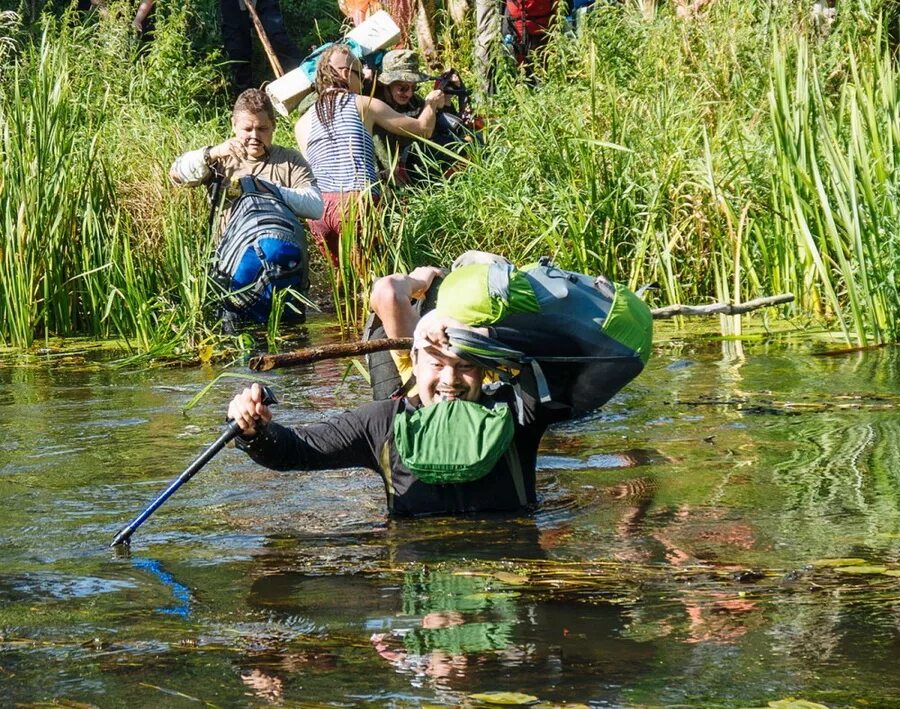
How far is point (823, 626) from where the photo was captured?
12.0 ft

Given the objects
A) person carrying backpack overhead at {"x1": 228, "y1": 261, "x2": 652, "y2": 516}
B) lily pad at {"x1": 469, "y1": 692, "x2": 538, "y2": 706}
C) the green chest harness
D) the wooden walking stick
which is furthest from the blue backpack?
lily pad at {"x1": 469, "y1": 692, "x2": 538, "y2": 706}

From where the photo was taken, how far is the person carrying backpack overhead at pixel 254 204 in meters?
9.17

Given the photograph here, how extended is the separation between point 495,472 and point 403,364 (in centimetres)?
102

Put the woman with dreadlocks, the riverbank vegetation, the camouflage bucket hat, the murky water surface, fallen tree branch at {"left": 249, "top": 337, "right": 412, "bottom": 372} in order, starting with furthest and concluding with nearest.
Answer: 1. the camouflage bucket hat
2. the woman with dreadlocks
3. the riverbank vegetation
4. fallen tree branch at {"left": 249, "top": 337, "right": 412, "bottom": 372}
5. the murky water surface

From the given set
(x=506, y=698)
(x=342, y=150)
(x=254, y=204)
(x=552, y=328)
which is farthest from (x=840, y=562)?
(x=342, y=150)

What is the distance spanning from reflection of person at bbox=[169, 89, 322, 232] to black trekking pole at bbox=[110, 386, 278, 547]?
477 centimetres

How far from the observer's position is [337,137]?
→ 387 inches

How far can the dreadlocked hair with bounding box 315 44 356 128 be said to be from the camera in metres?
9.83

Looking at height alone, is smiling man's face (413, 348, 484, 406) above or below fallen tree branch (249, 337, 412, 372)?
below

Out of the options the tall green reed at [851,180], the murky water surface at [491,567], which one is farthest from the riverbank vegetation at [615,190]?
the murky water surface at [491,567]

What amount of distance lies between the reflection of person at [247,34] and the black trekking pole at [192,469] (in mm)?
9344

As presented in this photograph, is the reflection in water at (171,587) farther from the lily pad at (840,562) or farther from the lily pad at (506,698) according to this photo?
the lily pad at (840,562)

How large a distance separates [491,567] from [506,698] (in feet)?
4.06

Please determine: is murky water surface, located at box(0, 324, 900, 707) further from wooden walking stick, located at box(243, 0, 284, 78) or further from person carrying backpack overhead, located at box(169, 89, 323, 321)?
wooden walking stick, located at box(243, 0, 284, 78)
